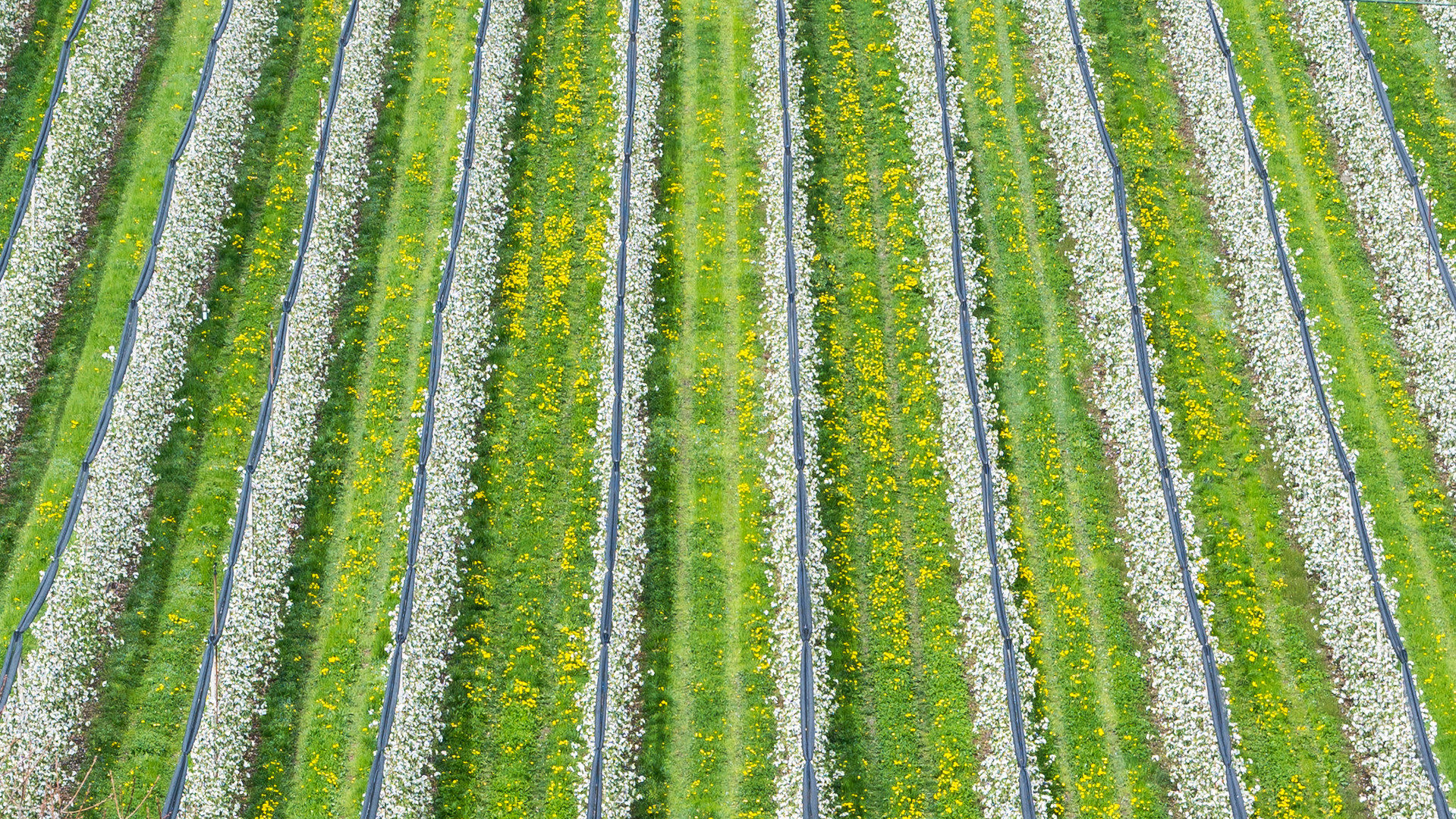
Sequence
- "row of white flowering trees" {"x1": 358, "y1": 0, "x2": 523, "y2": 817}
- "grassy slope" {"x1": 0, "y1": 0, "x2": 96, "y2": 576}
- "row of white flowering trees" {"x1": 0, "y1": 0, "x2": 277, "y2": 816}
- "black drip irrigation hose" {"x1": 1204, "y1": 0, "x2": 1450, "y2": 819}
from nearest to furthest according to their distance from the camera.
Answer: "row of white flowering trees" {"x1": 0, "y1": 0, "x2": 277, "y2": 816}
"row of white flowering trees" {"x1": 358, "y1": 0, "x2": 523, "y2": 817}
"black drip irrigation hose" {"x1": 1204, "y1": 0, "x2": 1450, "y2": 819}
"grassy slope" {"x1": 0, "y1": 0, "x2": 96, "y2": 576}

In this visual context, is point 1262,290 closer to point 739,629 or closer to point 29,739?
point 739,629

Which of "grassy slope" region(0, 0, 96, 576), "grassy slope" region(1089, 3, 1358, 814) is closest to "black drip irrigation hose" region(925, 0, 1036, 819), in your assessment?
"grassy slope" region(1089, 3, 1358, 814)

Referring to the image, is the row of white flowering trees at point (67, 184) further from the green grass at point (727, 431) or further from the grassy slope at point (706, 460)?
the grassy slope at point (706, 460)

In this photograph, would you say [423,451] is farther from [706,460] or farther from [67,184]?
[67,184]

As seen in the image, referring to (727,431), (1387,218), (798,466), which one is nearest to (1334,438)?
(1387,218)

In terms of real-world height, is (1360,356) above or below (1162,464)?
above

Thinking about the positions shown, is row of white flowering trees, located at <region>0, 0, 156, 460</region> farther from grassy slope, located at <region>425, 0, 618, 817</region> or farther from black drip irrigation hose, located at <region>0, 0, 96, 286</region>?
grassy slope, located at <region>425, 0, 618, 817</region>

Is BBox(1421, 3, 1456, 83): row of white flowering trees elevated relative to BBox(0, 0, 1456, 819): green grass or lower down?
elevated
